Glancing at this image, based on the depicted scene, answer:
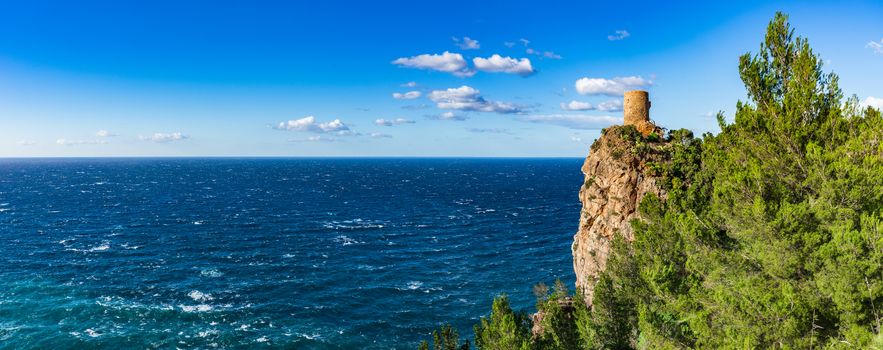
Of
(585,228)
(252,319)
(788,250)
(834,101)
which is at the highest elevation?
(834,101)

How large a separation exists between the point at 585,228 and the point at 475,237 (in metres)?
44.6

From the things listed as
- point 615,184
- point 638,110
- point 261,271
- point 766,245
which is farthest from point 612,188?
point 261,271

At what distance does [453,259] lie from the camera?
8481 centimetres

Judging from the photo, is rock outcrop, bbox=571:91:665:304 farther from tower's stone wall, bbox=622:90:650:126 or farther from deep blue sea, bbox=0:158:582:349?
deep blue sea, bbox=0:158:582:349

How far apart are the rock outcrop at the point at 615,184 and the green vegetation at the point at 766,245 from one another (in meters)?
8.82

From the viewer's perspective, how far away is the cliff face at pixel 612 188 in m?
52.8

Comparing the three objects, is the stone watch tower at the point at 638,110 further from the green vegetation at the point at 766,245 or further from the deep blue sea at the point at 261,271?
the deep blue sea at the point at 261,271

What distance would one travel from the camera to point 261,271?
7725 centimetres

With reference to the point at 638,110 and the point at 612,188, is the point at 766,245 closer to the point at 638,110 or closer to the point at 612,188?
the point at 612,188

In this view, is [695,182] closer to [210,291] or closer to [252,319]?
[252,319]

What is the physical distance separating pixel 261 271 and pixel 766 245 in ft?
233

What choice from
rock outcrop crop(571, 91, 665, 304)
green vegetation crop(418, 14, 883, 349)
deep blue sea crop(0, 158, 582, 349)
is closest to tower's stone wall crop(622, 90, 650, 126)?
rock outcrop crop(571, 91, 665, 304)

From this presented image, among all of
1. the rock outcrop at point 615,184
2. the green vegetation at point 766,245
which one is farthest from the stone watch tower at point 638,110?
the green vegetation at point 766,245

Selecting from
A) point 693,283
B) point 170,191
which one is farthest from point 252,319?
point 170,191
